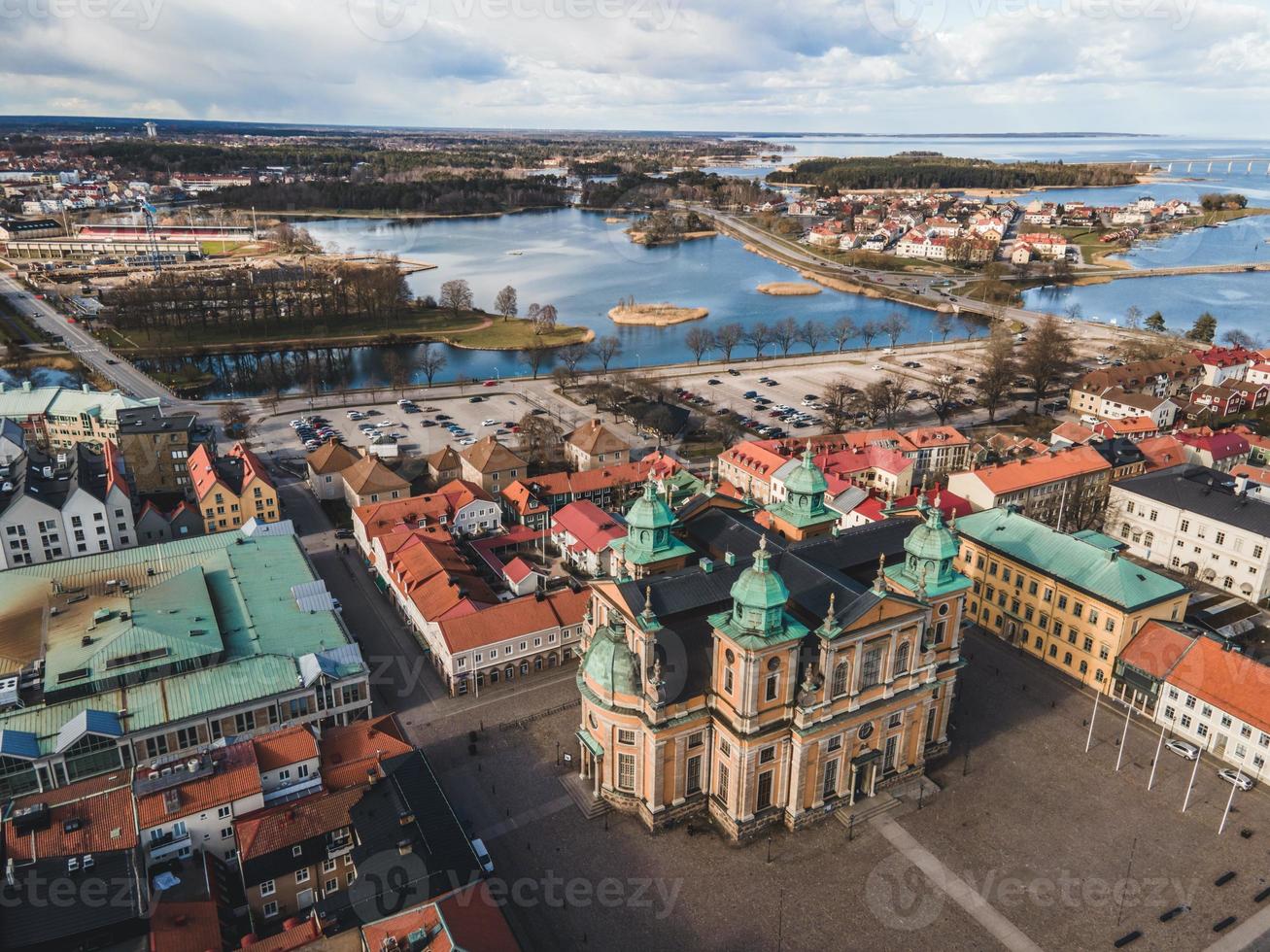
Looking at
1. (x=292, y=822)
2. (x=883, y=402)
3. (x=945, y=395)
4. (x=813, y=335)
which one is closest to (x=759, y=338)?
(x=813, y=335)

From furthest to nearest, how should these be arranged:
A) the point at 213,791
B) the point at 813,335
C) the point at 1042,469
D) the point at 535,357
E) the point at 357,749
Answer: the point at 813,335
the point at 535,357
the point at 1042,469
the point at 357,749
the point at 213,791

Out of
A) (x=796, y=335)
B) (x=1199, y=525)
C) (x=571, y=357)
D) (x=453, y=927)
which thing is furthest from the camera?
(x=796, y=335)

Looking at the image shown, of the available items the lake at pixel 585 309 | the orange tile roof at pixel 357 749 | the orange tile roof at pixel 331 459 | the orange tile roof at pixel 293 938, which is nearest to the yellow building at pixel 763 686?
the orange tile roof at pixel 357 749

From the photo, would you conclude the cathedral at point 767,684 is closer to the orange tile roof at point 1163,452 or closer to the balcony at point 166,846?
the balcony at point 166,846

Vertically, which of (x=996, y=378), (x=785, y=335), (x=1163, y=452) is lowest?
(x=785, y=335)

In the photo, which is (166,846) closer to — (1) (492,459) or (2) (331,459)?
(1) (492,459)

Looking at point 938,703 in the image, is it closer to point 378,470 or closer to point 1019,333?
point 378,470
